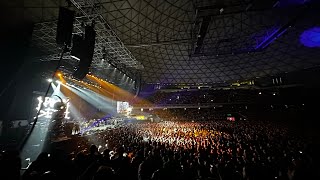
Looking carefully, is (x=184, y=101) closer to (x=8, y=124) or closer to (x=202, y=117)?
(x=202, y=117)

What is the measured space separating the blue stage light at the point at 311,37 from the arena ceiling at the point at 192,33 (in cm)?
68

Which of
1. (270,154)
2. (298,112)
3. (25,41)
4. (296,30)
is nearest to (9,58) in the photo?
(25,41)

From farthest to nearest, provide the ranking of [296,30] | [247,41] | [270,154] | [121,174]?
[247,41] → [296,30] → [270,154] → [121,174]

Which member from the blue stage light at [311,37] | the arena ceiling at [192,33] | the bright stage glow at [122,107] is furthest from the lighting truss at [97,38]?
the blue stage light at [311,37]

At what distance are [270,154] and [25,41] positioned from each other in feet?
51.6

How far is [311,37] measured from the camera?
23656 mm

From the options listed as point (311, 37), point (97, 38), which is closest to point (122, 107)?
point (97, 38)

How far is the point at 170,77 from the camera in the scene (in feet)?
133

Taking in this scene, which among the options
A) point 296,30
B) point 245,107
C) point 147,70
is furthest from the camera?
point 245,107

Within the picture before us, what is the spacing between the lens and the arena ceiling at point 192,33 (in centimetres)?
1329

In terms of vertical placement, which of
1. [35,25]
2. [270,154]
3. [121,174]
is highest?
[35,25]

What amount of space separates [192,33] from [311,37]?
1725 centimetres

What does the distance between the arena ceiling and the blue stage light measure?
0.68 m

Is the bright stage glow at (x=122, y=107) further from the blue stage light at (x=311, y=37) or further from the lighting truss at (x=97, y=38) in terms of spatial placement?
the blue stage light at (x=311, y=37)
